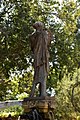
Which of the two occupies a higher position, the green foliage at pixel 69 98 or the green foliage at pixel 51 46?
the green foliage at pixel 51 46

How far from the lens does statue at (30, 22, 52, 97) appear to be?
6883 millimetres

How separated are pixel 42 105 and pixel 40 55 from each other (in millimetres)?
1116

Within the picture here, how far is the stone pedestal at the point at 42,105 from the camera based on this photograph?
650 cm

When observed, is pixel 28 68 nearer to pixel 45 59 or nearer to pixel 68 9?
pixel 68 9

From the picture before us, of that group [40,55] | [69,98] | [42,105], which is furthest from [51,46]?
[42,105]

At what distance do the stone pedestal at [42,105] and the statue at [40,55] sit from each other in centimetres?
23

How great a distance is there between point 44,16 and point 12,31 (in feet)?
6.40

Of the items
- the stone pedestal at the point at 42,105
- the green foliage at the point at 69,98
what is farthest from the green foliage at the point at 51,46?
the stone pedestal at the point at 42,105

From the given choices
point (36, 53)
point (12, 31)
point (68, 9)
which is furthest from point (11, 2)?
point (36, 53)

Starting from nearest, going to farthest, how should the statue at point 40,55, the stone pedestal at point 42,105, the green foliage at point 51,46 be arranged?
the stone pedestal at point 42,105 → the statue at point 40,55 → the green foliage at point 51,46

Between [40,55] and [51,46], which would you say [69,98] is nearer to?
[51,46]

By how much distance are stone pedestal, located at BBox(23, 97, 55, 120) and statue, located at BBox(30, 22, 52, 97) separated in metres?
0.23

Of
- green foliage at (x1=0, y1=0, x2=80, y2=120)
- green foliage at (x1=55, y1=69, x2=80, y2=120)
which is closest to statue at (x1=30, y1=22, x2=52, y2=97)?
green foliage at (x1=0, y1=0, x2=80, y2=120)

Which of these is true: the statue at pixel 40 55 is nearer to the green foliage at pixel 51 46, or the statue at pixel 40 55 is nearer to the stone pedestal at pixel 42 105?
the stone pedestal at pixel 42 105
